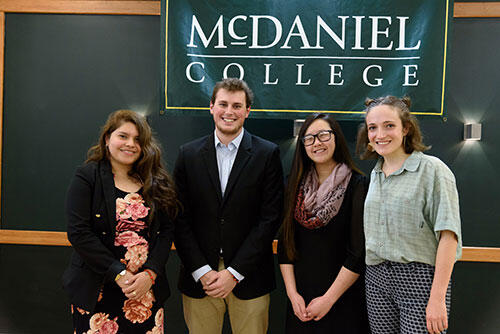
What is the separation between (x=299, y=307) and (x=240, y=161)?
0.84 m

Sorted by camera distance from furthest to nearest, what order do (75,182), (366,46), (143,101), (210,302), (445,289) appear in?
(143,101)
(366,46)
(210,302)
(75,182)
(445,289)

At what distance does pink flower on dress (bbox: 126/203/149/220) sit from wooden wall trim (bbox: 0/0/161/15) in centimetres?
185

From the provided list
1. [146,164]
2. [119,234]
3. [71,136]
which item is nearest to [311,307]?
[119,234]

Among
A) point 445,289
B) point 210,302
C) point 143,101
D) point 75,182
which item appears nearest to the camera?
point 445,289

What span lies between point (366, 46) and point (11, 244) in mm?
3356

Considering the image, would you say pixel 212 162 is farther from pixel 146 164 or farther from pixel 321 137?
pixel 321 137

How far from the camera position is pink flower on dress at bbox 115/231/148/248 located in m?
1.71

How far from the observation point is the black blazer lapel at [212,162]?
1.95 meters

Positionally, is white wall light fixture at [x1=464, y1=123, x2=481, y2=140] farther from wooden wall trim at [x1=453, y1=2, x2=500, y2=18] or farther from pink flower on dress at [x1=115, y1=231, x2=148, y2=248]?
pink flower on dress at [x1=115, y1=231, x2=148, y2=248]

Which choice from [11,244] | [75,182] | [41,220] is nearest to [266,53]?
[75,182]

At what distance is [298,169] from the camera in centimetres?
184

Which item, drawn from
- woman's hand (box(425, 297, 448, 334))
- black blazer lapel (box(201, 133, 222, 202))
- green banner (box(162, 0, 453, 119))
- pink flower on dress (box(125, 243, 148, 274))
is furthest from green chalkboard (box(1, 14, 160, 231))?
woman's hand (box(425, 297, 448, 334))

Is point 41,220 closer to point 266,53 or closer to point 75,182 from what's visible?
point 75,182

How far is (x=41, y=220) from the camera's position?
2963mm
